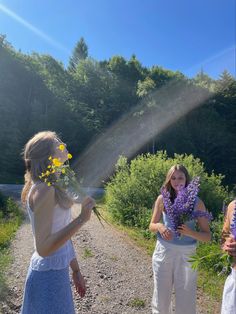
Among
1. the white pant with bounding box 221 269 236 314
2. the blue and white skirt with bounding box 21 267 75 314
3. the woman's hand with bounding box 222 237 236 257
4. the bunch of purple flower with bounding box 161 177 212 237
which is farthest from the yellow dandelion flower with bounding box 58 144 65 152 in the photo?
the white pant with bounding box 221 269 236 314

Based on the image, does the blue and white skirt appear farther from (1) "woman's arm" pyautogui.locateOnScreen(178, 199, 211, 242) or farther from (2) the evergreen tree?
(2) the evergreen tree

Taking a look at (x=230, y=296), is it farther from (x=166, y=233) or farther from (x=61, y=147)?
(x=61, y=147)

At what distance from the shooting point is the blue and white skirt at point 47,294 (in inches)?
96.7

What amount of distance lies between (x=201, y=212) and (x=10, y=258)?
529cm

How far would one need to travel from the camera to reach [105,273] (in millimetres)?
6949

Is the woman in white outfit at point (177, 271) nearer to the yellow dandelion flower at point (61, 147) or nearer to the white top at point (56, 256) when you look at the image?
the white top at point (56, 256)

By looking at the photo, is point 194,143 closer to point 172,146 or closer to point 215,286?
point 172,146

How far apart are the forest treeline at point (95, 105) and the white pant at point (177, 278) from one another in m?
26.1

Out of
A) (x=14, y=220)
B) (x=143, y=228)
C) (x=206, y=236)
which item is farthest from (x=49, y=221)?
(x=14, y=220)

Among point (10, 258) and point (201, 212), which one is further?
point (10, 258)

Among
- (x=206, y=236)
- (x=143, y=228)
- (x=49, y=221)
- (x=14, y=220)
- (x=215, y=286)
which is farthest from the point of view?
(x=14, y=220)

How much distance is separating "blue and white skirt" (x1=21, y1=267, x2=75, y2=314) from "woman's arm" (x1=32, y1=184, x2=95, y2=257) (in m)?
0.30

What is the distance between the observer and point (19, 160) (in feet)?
96.3

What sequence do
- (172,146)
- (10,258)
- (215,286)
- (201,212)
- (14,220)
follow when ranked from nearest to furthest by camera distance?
1. (201,212)
2. (215,286)
3. (10,258)
4. (14,220)
5. (172,146)
